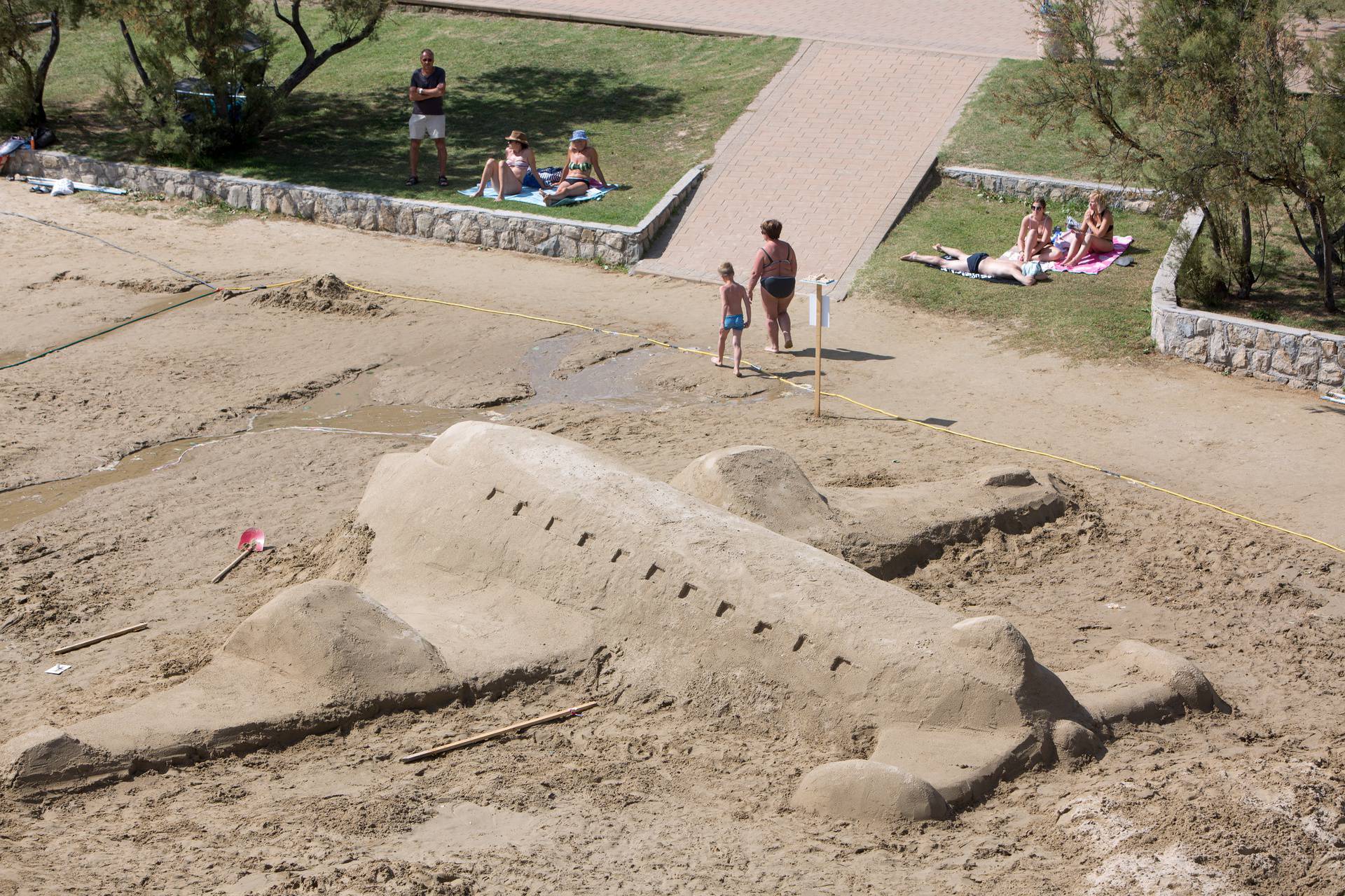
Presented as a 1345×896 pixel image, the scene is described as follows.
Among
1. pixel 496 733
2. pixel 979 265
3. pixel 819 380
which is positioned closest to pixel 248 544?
pixel 496 733

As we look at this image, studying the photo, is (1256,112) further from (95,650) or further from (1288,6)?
(95,650)

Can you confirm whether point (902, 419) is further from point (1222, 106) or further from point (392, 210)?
point (392, 210)

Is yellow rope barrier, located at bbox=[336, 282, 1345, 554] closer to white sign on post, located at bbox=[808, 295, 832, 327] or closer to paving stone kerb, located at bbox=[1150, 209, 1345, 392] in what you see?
white sign on post, located at bbox=[808, 295, 832, 327]

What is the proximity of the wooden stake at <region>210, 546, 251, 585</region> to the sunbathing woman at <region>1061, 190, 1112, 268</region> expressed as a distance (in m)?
10.2

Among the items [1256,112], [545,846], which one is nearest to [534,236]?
[1256,112]

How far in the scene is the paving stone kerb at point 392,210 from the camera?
16.7 meters

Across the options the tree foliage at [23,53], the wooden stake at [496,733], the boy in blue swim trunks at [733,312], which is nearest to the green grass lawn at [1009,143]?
the boy in blue swim trunks at [733,312]

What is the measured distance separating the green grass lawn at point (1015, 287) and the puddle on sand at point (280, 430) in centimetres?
573

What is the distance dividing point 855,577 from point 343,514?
4789mm

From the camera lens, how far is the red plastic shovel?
983cm

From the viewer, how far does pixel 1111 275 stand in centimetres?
1556

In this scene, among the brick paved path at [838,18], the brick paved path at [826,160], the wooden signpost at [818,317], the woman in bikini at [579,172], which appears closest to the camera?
the wooden signpost at [818,317]

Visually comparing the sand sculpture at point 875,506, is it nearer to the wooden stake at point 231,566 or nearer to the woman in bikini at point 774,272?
the wooden stake at point 231,566

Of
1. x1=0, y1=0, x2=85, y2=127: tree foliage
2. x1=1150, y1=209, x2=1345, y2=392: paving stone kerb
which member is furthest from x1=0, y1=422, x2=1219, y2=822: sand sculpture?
x1=0, y1=0, x2=85, y2=127: tree foliage
